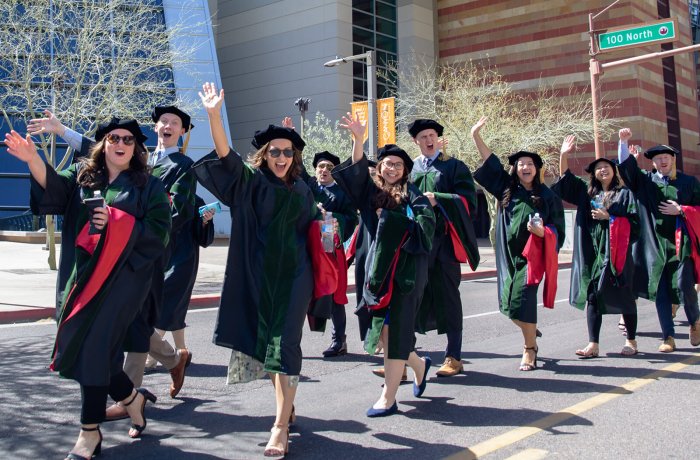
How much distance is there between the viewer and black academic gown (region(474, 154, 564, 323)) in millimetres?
6004

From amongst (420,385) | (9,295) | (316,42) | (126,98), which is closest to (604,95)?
(316,42)

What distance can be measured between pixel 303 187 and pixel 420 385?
187 cm

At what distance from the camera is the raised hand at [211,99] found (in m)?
3.88

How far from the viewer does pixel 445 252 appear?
18.7 ft

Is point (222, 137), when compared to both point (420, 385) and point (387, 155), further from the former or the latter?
point (420, 385)

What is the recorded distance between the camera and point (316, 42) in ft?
123

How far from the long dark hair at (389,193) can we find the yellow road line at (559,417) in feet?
5.38

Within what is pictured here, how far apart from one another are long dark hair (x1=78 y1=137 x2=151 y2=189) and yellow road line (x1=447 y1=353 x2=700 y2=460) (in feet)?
7.79

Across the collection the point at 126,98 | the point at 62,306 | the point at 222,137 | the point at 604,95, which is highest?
the point at 604,95

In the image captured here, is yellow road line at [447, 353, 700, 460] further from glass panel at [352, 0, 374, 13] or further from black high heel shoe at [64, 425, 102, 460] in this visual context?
glass panel at [352, 0, 374, 13]

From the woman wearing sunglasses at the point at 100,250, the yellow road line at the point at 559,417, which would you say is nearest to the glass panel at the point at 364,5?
the yellow road line at the point at 559,417

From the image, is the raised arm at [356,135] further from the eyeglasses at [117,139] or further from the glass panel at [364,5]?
the glass panel at [364,5]

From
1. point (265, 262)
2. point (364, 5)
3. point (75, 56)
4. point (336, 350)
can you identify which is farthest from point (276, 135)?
point (364, 5)

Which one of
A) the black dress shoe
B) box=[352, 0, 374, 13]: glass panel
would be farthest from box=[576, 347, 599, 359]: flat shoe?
box=[352, 0, 374, 13]: glass panel
